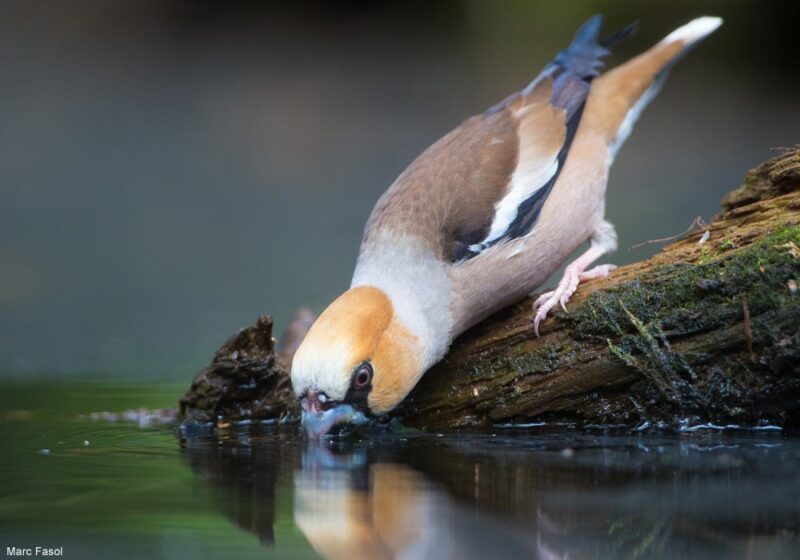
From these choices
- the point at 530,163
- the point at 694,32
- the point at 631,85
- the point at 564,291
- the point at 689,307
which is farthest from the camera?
the point at 694,32

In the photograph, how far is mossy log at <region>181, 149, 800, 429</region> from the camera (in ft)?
14.1

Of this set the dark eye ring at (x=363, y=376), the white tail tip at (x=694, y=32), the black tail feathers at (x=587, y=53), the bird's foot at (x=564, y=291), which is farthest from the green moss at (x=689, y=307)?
the white tail tip at (x=694, y=32)

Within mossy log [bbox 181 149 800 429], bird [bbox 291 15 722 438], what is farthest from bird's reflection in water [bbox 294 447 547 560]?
mossy log [bbox 181 149 800 429]

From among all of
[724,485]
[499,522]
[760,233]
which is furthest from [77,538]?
[760,233]

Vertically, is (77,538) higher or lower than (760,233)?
lower

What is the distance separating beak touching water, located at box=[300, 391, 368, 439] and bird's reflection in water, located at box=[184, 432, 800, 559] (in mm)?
103

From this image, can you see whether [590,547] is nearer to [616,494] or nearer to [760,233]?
[616,494]

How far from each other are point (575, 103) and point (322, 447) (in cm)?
276

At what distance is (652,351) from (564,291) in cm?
59

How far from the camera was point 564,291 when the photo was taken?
487 cm

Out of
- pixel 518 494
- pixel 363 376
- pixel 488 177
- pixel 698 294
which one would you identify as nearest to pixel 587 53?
pixel 488 177

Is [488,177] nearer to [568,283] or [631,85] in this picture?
[568,283]

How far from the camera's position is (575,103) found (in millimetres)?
5863

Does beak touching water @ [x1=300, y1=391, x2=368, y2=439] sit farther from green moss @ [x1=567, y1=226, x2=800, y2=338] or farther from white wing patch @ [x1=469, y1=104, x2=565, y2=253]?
green moss @ [x1=567, y1=226, x2=800, y2=338]
